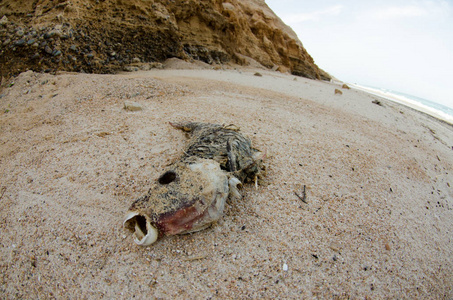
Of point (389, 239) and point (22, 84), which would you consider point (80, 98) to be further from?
point (389, 239)

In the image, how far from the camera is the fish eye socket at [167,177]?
1.34 m

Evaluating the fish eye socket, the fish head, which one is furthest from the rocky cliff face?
Result: the fish head

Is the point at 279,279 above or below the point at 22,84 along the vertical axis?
above

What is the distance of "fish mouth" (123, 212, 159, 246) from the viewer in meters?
1.14

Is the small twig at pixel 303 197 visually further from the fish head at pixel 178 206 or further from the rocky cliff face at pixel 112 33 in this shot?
the rocky cliff face at pixel 112 33

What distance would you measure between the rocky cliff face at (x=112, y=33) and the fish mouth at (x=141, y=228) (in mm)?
4746

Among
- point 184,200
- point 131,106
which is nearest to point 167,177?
point 184,200

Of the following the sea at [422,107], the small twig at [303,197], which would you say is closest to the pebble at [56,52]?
the small twig at [303,197]

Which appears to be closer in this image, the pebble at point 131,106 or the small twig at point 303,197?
the small twig at point 303,197

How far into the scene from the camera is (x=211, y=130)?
1.97 metres

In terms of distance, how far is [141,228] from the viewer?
124 centimetres

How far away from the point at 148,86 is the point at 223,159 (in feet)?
8.37

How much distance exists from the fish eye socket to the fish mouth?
0.23 metres

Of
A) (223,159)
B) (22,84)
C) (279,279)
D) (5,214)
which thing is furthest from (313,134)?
(22,84)
